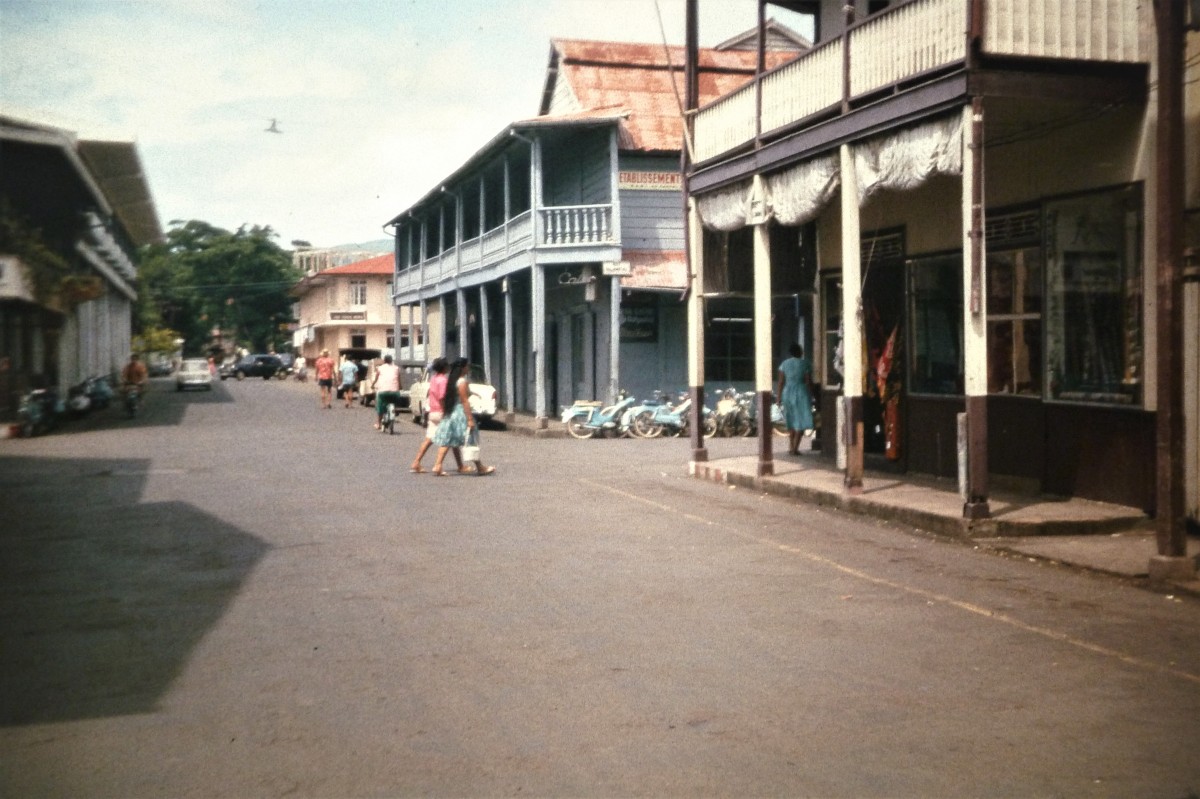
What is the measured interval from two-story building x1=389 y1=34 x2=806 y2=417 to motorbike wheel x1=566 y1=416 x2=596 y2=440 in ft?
3.59

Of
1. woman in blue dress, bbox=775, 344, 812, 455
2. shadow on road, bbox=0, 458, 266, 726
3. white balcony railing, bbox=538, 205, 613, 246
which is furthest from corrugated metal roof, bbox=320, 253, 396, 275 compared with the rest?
shadow on road, bbox=0, 458, 266, 726

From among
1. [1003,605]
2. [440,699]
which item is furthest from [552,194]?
[440,699]

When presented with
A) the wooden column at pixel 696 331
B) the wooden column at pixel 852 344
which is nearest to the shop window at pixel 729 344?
the wooden column at pixel 696 331

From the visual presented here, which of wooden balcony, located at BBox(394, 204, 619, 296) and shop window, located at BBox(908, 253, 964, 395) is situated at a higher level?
wooden balcony, located at BBox(394, 204, 619, 296)

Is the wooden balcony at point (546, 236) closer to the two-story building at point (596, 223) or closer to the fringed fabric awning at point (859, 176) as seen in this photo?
the two-story building at point (596, 223)

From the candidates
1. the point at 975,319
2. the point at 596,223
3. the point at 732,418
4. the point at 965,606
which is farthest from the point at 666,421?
the point at 965,606

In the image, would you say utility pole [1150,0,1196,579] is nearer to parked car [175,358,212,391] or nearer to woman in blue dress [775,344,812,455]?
woman in blue dress [775,344,812,455]

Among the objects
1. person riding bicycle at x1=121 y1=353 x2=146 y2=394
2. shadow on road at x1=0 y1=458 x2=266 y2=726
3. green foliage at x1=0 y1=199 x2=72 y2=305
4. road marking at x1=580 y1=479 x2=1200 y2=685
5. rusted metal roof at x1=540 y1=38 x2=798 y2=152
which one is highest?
rusted metal roof at x1=540 y1=38 x2=798 y2=152

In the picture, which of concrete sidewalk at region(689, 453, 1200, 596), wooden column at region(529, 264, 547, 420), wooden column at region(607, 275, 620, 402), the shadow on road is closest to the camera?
the shadow on road

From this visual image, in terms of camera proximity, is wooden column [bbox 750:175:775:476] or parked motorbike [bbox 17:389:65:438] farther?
parked motorbike [bbox 17:389:65:438]

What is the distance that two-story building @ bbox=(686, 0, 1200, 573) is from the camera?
1144cm

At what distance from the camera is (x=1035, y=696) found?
19.8 feet

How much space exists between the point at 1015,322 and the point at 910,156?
88.7 inches

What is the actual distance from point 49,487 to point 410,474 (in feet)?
15.2
